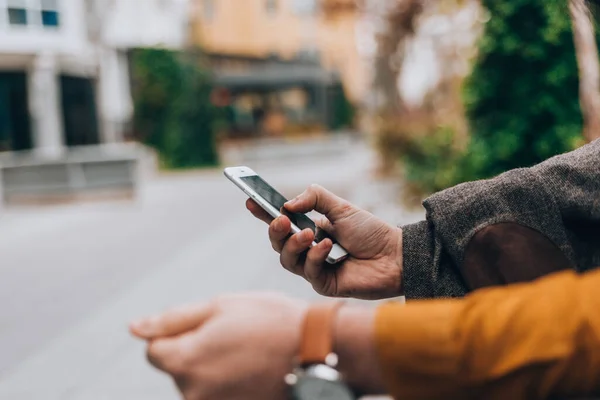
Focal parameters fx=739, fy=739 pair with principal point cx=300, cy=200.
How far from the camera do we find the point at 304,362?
1096 mm

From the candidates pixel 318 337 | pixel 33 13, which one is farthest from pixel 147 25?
pixel 318 337

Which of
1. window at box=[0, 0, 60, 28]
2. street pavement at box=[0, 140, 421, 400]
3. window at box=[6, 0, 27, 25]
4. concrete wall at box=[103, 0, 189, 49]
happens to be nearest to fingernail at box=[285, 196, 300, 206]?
street pavement at box=[0, 140, 421, 400]

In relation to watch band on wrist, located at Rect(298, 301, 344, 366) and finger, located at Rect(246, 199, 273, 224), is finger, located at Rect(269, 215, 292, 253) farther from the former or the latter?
watch band on wrist, located at Rect(298, 301, 344, 366)

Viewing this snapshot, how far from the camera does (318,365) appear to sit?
3.60 feet

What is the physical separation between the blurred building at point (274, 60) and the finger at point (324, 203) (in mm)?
29363

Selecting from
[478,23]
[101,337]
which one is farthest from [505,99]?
[101,337]

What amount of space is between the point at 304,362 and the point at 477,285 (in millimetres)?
588

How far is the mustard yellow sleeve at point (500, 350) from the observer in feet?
3.38

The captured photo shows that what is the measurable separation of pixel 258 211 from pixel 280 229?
129 millimetres

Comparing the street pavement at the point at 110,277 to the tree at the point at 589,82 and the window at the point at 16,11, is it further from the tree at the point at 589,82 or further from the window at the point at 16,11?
the window at the point at 16,11

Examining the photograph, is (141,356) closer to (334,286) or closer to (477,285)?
(334,286)

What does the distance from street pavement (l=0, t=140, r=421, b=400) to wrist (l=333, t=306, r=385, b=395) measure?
3.49 metres

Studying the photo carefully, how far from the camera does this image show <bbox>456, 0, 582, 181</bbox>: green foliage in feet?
22.1

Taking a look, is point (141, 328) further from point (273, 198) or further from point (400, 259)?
point (400, 259)
